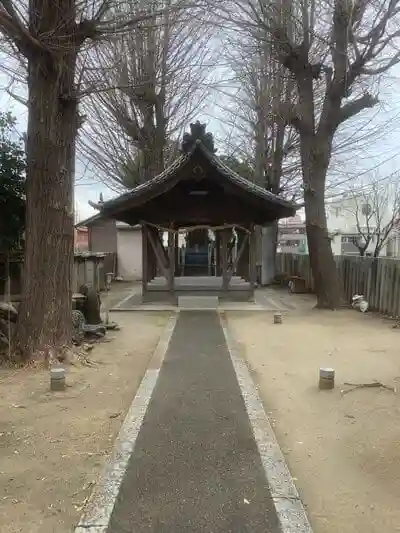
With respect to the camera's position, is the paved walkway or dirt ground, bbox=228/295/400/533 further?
dirt ground, bbox=228/295/400/533

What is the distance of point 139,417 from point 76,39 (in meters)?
5.22

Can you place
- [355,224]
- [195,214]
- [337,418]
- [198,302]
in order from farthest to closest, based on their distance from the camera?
[355,224] → [195,214] → [198,302] → [337,418]

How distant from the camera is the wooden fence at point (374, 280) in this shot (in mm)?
11461

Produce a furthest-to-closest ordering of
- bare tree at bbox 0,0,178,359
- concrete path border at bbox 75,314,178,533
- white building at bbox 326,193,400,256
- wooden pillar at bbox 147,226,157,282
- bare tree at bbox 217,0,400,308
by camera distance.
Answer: white building at bbox 326,193,400,256 → wooden pillar at bbox 147,226,157,282 → bare tree at bbox 217,0,400,308 → bare tree at bbox 0,0,178,359 → concrete path border at bbox 75,314,178,533

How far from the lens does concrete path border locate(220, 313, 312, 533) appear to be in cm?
296

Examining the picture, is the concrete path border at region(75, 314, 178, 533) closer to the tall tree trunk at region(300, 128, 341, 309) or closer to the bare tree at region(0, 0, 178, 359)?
the bare tree at region(0, 0, 178, 359)

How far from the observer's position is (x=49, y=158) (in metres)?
6.84

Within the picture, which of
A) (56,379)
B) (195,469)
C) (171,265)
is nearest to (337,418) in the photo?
(195,469)

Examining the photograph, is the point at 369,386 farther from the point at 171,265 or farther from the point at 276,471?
the point at 171,265

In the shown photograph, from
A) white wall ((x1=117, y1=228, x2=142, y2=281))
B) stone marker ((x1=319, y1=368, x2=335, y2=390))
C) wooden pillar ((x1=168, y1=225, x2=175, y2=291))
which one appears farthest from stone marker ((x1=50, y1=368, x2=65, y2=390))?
white wall ((x1=117, y1=228, x2=142, y2=281))

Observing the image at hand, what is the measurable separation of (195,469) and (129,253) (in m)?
23.3

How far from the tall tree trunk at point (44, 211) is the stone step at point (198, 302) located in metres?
6.96

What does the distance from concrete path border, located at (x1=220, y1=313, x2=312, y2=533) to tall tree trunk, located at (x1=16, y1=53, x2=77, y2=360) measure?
2.92 meters

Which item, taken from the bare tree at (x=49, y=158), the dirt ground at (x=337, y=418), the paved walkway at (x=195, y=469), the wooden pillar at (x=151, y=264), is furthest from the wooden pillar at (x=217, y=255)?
the paved walkway at (x=195, y=469)
